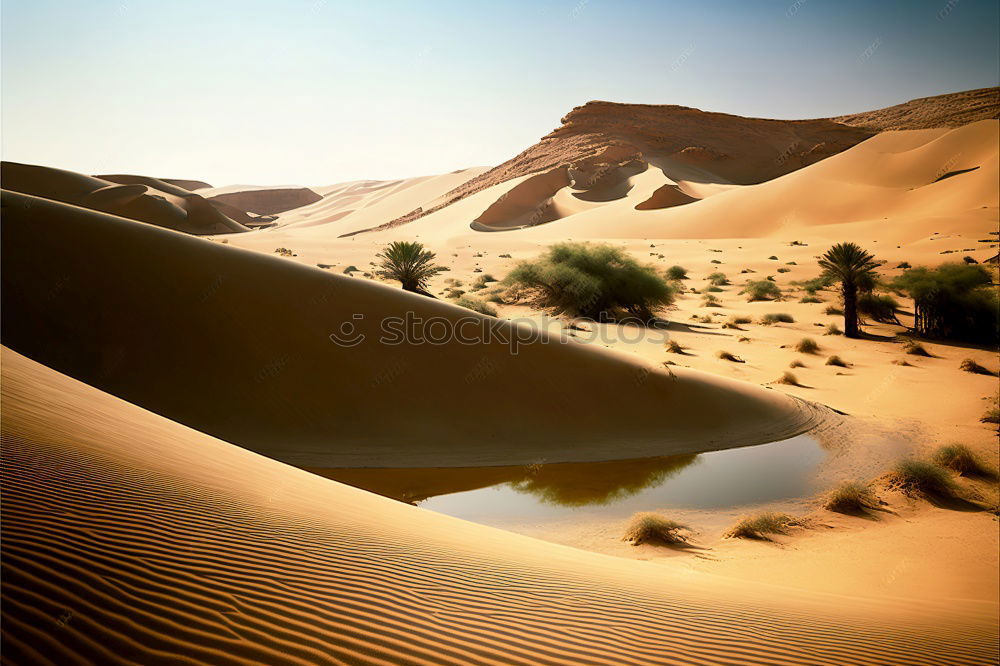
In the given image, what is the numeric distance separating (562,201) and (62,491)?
6458 centimetres

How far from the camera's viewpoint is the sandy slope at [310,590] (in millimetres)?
2139

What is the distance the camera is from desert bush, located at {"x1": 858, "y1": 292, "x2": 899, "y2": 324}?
816 inches

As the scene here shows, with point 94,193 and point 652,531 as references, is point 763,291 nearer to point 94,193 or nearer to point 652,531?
point 652,531

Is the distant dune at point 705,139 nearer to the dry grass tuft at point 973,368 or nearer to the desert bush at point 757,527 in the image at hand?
the dry grass tuft at point 973,368

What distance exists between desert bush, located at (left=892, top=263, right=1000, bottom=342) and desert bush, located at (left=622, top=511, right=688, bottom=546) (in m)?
16.2

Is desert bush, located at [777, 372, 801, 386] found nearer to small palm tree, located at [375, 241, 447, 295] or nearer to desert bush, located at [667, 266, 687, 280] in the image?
small palm tree, located at [375, 241, 447, 295]

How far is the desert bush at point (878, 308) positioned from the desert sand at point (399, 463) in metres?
0.39

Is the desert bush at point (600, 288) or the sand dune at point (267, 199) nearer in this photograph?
the desert bush at point (600, 288)

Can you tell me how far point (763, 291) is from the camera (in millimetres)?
26328

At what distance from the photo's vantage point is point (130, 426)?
522 centimetres

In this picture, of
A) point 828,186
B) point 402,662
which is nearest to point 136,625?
point 402,662

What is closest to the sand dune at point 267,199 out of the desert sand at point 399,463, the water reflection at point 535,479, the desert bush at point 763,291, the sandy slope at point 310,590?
the desert sand at point 399,463

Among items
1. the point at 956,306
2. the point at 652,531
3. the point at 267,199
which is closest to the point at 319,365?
the point at 652,531

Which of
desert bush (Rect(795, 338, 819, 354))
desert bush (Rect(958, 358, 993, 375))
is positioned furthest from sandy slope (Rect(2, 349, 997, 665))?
desert bush (Rect(795, 338, 819, 354))
